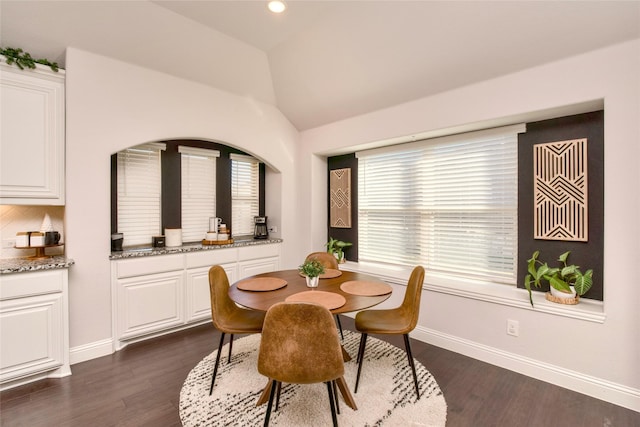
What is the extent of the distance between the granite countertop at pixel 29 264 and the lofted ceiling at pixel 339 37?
185 cm

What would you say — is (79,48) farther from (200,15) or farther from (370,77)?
(370,77)

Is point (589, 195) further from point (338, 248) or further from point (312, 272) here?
point (338, 248)

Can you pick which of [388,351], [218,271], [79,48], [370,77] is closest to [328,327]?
[218,271]

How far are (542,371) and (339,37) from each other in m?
3.47

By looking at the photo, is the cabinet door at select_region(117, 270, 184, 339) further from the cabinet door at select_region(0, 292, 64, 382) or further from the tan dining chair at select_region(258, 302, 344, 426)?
the tan dining chair at select_region(258, 302, 344, 426)

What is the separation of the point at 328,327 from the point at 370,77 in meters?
2.63

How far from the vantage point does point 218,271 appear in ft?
7.98

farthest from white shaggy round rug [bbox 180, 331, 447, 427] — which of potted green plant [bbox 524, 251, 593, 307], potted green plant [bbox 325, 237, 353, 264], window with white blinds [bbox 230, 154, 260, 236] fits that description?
window with white blinds [bbox 230, 154, 260, 236]

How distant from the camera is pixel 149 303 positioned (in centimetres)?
314

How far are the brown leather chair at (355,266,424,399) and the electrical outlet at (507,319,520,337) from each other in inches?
38.9

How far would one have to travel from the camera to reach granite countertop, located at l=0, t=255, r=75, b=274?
225 cm

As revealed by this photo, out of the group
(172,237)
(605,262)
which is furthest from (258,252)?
(605,262)

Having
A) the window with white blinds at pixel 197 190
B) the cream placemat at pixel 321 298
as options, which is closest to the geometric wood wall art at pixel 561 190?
the cream placemat at pixel 321 298

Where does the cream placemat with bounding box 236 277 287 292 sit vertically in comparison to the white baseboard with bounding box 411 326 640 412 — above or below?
above
